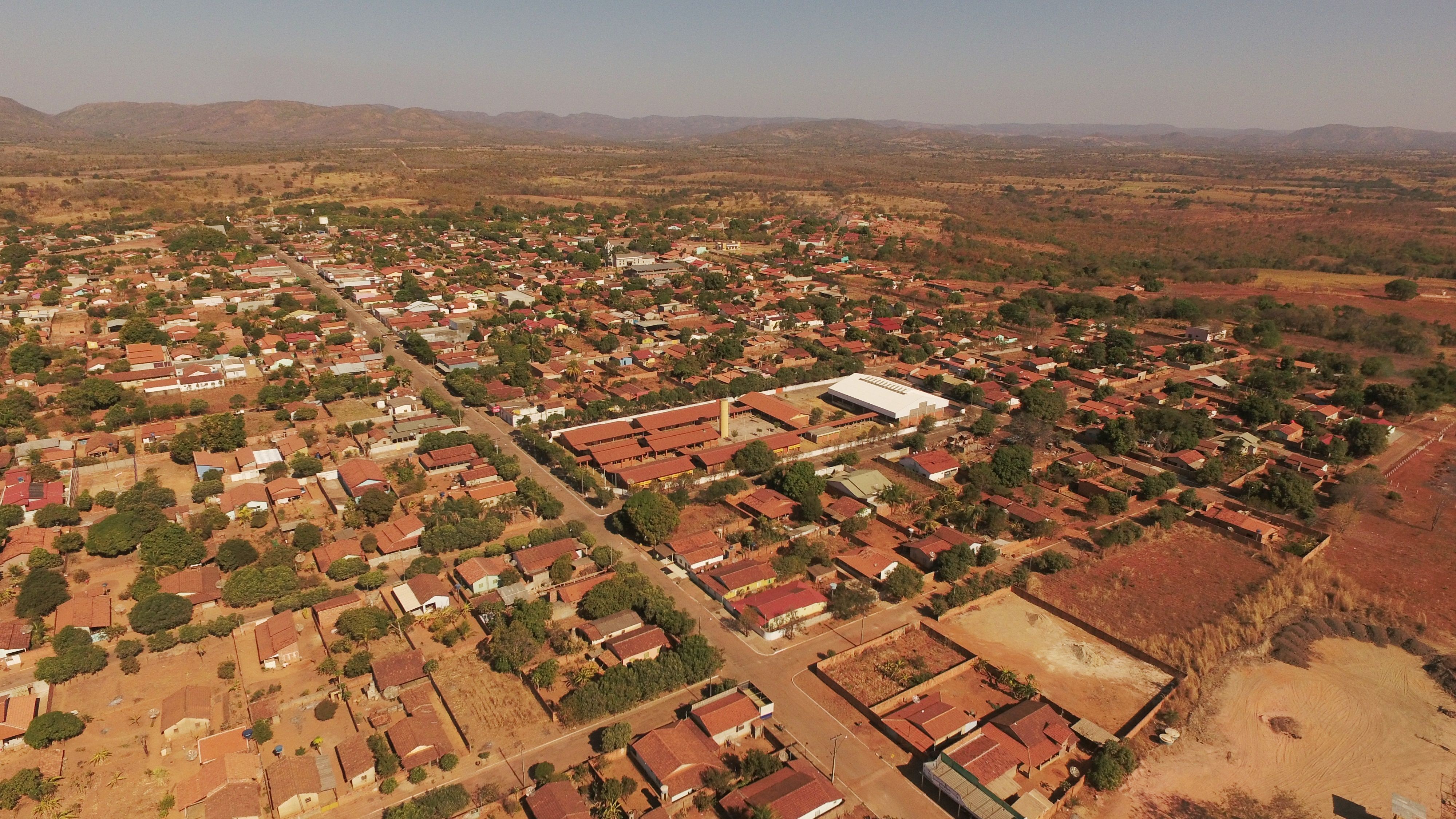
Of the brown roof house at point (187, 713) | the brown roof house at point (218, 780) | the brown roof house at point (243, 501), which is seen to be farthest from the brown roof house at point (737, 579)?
the brown roof house at point (243, 501)

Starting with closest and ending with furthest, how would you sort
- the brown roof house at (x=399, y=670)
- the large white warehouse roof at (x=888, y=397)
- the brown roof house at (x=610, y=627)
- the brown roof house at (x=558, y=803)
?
the brown roof house at (x=558, y=803), the brown roof house at (x=399, y=670), the brown roof house at (x=610, y=627), the large white warehouse roof at (x=888, y=397)

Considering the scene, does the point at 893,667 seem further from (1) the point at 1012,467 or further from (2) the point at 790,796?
(1) the point at 1012,467

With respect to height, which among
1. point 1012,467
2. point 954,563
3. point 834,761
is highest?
point 1012,467

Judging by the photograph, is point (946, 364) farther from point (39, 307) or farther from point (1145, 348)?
point (39, 307)

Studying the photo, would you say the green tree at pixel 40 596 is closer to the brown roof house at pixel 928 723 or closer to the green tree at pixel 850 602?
the green tree at pixel 850 602

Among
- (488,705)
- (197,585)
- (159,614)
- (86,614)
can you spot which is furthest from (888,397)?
(86,614)

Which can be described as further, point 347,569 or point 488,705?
point 347,569

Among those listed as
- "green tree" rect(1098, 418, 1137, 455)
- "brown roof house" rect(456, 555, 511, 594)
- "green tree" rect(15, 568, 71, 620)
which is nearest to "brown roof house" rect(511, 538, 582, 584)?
"brown roof house" rect(456, 555, 511, 594)
